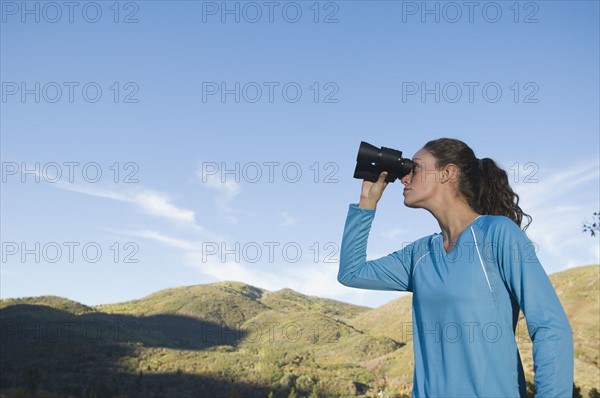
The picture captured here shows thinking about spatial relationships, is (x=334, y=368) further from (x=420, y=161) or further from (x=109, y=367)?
(x=420, y=161)

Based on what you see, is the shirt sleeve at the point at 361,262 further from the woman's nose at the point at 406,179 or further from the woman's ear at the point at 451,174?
the woman's ear at the point at 451,174

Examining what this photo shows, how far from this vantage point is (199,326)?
169 ft

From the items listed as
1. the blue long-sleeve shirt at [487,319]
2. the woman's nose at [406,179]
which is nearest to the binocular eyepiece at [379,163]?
the woman's nose at [406,179]

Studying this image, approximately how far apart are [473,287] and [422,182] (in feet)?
2.17

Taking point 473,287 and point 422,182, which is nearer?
point 473,287

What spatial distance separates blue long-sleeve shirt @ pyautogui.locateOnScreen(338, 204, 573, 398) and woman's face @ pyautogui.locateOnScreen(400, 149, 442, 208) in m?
0.29

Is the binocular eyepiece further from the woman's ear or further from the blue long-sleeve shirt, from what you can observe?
the blue long-sleeve shirt

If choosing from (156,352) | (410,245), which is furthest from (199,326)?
(410,245)

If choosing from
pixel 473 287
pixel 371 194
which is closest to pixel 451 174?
pixel 371 194

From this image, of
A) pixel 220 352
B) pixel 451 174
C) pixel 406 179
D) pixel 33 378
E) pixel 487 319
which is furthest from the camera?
pixel 220 352

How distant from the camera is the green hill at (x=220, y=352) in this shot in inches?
771

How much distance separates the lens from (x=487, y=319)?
8.01ft

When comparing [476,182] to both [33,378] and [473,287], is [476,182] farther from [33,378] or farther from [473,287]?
[33,378]

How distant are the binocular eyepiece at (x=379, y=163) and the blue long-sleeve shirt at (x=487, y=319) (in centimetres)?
52
